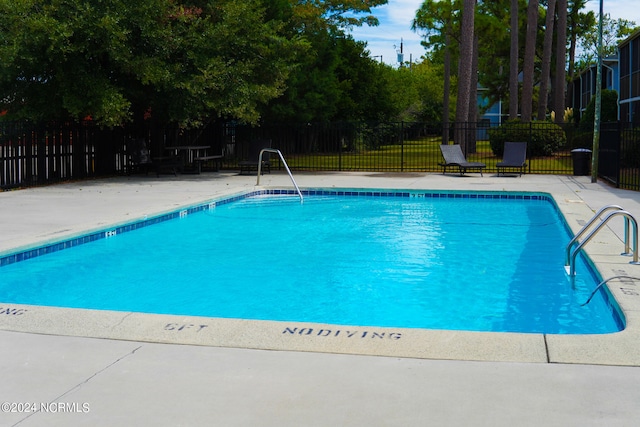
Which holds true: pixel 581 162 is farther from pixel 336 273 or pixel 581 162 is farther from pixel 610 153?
pixel 336 273

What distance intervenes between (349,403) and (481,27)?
32307 mm

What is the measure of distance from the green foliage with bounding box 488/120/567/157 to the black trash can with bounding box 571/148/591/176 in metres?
4.44

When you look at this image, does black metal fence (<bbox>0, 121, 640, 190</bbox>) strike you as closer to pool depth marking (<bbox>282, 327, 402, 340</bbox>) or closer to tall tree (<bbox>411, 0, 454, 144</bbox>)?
tall tree (<bbox>411, 0, 454, 144</bbox>)

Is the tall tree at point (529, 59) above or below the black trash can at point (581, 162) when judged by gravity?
above

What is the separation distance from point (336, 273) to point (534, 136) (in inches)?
743

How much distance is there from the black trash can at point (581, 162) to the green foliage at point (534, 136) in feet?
14.6

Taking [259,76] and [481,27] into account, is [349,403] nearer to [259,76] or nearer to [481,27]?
[259,76]

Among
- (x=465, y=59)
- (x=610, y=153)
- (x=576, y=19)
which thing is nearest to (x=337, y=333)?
(x=610, y=153)

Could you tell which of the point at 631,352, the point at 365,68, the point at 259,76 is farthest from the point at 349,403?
the point at 365,68

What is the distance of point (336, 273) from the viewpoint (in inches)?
347

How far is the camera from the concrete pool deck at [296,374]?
3740 millimetres

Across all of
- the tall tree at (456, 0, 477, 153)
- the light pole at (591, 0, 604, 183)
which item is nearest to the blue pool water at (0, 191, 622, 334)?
the light pole at (591, 0, 604, 183)

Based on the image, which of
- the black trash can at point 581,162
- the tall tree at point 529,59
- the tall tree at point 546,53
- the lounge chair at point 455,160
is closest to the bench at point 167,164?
the lounge chair at point 455,160

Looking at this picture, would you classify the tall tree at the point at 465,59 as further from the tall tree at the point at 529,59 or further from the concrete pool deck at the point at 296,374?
the concrete pool deck at the point at 296,374
